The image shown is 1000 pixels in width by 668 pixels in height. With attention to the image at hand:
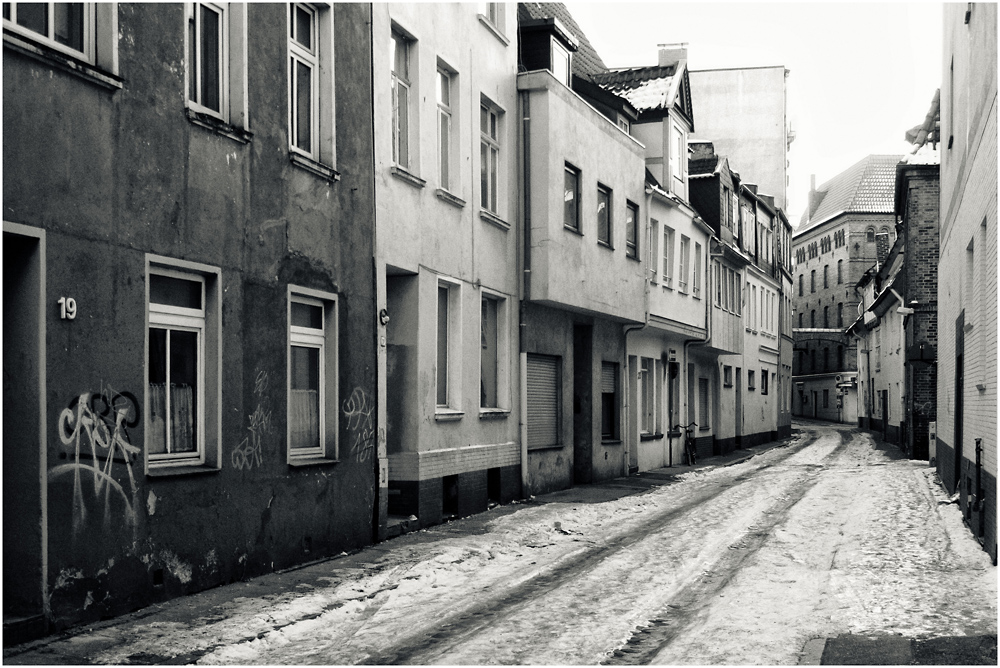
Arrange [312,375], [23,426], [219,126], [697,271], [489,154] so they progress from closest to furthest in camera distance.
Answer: [23,426] → [219,126] → [312,375] → [489,154] → [697,271]

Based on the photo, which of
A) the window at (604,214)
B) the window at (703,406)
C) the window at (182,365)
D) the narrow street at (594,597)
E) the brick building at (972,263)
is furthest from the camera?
the window at (703,406)

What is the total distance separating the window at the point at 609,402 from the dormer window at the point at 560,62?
598 centimetres

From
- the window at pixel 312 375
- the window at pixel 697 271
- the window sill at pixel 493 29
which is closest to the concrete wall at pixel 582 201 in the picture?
the window sill at pixel 493 29

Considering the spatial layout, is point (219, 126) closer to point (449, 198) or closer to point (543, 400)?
point (449, 198)

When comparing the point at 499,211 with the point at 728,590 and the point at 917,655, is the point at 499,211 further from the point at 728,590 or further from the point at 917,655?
the point at 917,655

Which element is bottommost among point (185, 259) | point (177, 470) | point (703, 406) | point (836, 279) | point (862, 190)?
point (703, 406)

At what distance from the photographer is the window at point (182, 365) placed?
945cm

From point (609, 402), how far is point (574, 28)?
925 cm

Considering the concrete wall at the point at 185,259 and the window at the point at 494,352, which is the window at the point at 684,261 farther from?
the concrete wall at the point at 185,259

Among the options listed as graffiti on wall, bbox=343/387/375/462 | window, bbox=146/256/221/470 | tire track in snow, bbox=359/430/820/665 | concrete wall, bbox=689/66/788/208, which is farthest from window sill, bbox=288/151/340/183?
concrete wall, bbox=689/66/788/208

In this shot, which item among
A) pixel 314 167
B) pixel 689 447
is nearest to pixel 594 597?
pixel 314 167

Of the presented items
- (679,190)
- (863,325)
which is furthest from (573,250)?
(863,325)

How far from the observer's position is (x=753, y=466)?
28.3 meters

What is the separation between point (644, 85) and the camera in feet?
92.1
